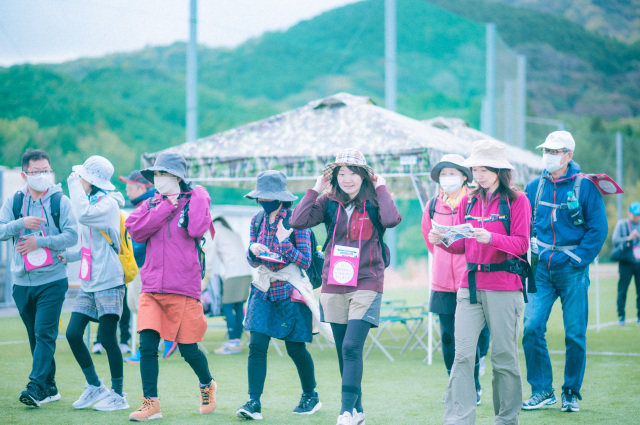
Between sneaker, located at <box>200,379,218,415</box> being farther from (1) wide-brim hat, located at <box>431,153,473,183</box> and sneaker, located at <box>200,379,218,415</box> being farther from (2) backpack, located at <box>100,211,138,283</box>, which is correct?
Result: (1) wide-brim hat, located at <box>431,153,473,183</box>

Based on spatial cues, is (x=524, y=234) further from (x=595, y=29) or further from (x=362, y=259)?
(x=595, y=29)

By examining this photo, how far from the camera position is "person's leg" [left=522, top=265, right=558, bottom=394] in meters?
5.80

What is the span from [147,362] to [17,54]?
2020 cm

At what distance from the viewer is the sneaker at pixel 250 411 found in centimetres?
536

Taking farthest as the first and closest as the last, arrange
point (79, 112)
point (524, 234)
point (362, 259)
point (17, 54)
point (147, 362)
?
Answer: point (79, 112), point (17, 54), point (147, 362), point (362, 259), point (524, 234)

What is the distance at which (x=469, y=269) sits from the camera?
4.64 meters

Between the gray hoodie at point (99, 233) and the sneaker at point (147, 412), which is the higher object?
the gray hoodie at point (99, 233)

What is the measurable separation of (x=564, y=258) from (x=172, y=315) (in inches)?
117

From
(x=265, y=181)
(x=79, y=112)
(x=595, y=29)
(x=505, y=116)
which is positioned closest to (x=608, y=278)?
(x=505, y=116)

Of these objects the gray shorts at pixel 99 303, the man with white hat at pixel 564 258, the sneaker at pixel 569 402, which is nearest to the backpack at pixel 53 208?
the gray shorts at pixel 99 303

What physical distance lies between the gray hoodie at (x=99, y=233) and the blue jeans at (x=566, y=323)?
3.22 m

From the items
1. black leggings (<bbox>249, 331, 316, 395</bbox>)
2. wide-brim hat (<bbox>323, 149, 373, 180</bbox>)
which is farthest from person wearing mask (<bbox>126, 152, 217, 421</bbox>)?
wide-brim hat (<bbox>323, 149, 373, 180</bbox>)

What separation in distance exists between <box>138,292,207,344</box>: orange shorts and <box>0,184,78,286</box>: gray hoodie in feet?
3.17

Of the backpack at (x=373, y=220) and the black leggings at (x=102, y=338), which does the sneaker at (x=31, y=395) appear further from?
the backpack at (x=373, y=220)
